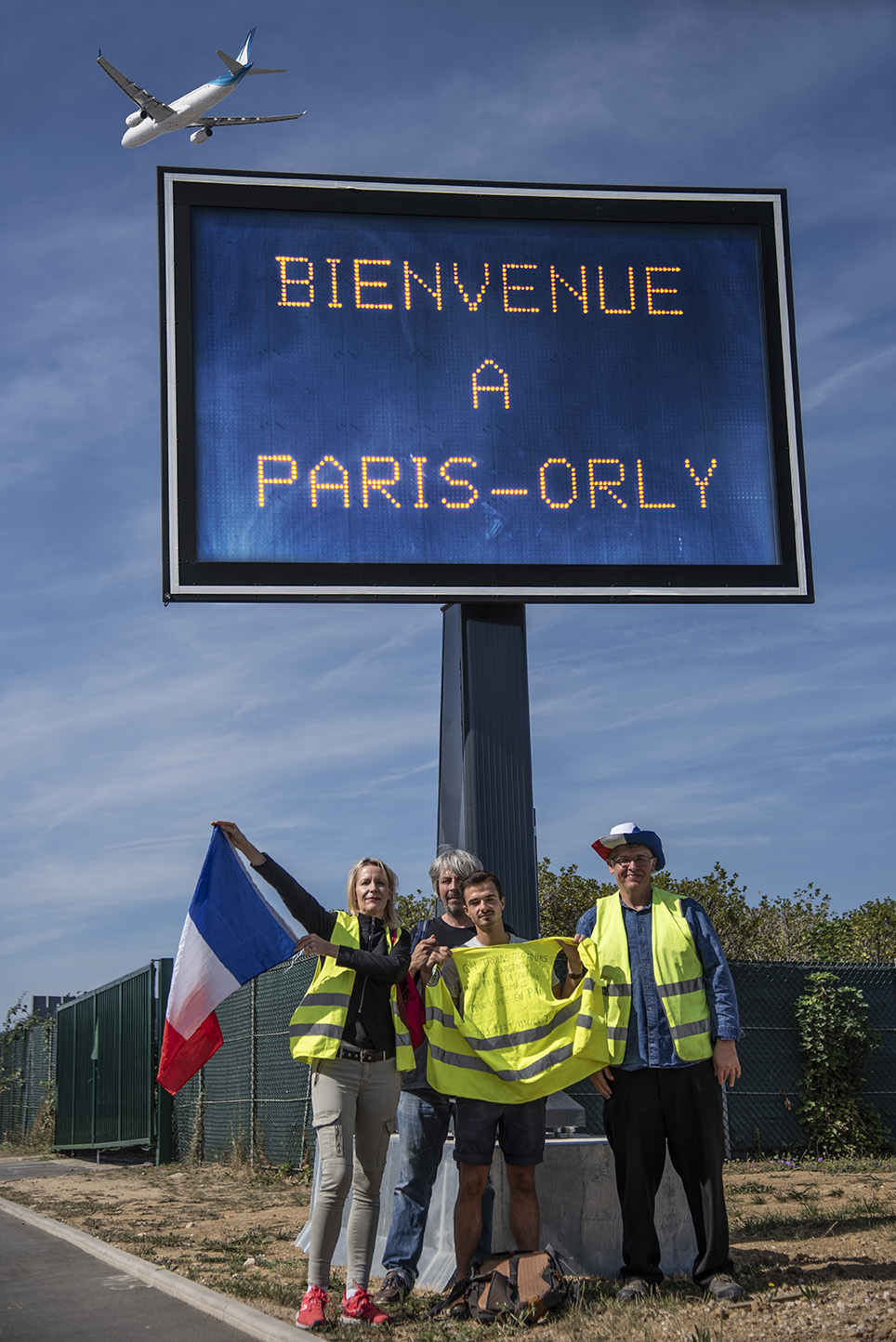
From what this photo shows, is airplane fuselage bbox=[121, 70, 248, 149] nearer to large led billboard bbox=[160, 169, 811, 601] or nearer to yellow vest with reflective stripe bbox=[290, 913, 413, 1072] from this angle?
large led billboard bbox=[160, 169, 811, 601]

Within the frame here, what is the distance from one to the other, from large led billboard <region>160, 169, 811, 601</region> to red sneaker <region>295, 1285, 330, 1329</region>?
392 cm

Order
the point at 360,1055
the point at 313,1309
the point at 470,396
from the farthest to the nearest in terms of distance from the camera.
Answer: the point at 470,396, the point at 360,1055, the point at 313,1309

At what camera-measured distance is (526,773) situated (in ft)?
27.4

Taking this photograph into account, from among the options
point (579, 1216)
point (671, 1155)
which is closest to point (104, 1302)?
point (579, 1216)

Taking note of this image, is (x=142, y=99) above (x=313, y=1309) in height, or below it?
above

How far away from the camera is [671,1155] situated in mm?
6090

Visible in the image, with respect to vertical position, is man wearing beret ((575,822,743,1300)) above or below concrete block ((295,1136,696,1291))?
above

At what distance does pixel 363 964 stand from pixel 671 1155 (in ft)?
5.14

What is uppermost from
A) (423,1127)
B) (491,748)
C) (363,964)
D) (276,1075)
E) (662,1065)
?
(491,748)

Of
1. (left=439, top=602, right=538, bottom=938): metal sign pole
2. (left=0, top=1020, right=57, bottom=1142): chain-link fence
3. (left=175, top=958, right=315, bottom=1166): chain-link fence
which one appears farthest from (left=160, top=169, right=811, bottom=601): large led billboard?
(left=0, top=1020, right=57, bottom=1142): chain-link fence

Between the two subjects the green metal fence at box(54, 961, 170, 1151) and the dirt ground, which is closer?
the dirt ground

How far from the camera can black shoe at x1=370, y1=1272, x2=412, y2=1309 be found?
20.1 ft

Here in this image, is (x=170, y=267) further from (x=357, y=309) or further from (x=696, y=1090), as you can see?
(x=696, y=1090)

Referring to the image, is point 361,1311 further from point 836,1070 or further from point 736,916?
point 736,916
